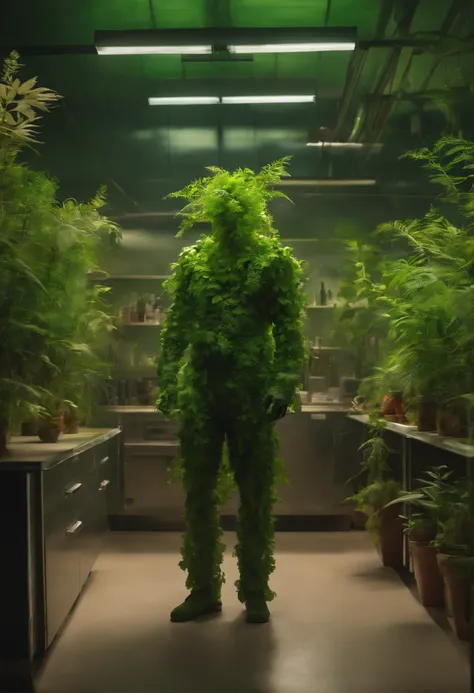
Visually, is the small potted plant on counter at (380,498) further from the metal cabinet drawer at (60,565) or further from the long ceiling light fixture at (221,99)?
the long ceiling light fixture at (221,99)

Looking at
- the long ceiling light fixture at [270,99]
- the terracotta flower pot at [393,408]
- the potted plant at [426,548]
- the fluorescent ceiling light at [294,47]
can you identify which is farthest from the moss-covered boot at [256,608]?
the fluorescent ceiling light at [294,47]

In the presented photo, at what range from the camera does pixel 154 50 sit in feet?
9.78

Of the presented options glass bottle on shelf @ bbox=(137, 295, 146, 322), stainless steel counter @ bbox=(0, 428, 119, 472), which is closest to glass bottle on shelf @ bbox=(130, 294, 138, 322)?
glass bottle on shelf @ bbox=(137, 295, 146, 322)

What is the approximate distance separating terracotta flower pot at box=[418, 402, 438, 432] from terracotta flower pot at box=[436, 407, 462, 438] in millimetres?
141

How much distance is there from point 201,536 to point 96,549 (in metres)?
0.67

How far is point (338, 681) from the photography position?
2.60 meters

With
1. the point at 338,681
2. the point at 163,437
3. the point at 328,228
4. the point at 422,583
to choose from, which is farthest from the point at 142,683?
the point at 328,228

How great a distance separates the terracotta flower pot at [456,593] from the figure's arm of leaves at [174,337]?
1.33m

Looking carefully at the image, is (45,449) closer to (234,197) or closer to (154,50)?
(234,197)

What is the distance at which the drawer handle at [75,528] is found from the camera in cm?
303

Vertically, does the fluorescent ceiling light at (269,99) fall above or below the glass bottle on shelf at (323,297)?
above

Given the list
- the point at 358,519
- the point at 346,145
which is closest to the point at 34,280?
the point at 346,145

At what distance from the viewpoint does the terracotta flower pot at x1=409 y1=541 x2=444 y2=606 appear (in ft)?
10.9

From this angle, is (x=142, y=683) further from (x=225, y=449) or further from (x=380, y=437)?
(x=380, y=437)
